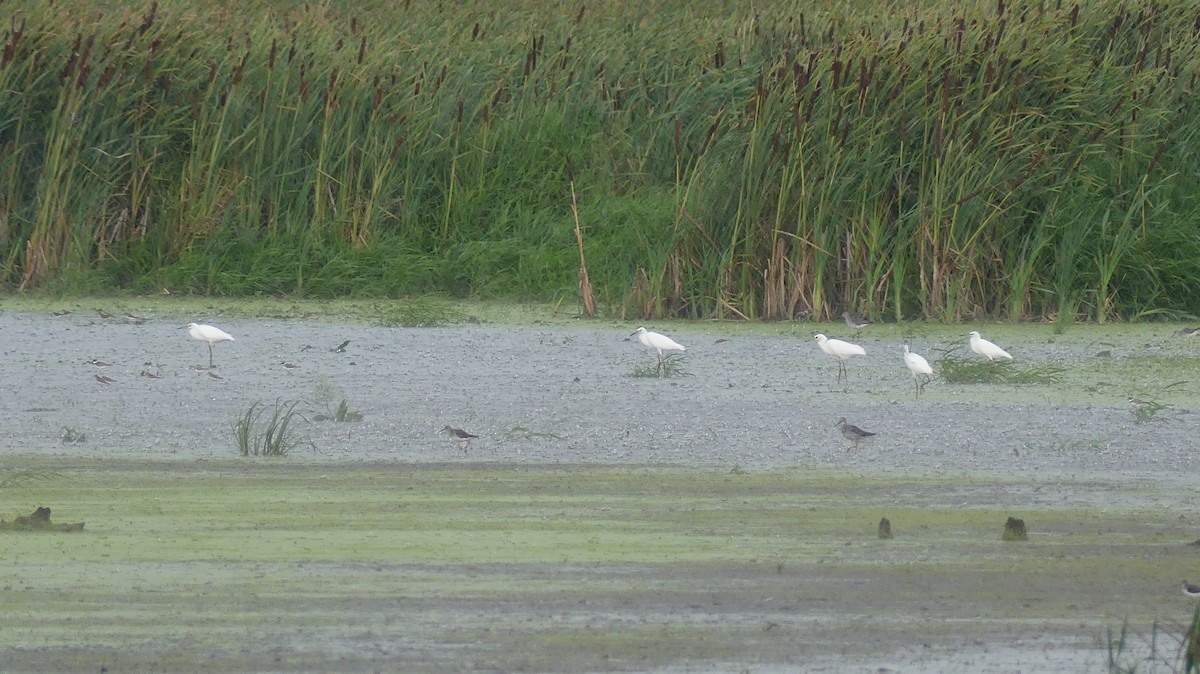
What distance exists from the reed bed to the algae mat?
4067mm

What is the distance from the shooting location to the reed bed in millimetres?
9617

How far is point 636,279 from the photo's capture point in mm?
9719

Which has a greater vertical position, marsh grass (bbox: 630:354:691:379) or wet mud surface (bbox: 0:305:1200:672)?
wet mud surface (bbox: 0:305:1200:672)

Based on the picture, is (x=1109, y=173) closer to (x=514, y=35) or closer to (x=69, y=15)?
(x=514, y=35)

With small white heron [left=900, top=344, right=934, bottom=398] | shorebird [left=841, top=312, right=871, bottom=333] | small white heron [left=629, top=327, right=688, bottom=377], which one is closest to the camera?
small white heron [left=900, top=344, right=934, bottom=398]

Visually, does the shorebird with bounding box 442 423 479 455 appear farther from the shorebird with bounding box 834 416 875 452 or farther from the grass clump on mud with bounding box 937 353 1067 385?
the grass clump on mud with bounding box 937 353 1067 385

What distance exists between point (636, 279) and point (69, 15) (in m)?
3.78

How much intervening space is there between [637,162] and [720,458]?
591 cm

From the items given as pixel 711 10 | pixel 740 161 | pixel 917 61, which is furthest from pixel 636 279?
pixel 711 10

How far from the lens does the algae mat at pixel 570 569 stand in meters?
3.60

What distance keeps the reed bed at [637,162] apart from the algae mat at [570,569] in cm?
407

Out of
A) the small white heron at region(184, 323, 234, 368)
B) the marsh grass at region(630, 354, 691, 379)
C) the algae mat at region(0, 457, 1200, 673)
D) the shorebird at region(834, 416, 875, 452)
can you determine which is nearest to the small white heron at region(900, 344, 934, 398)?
the marsh grass at region(630, 354, 691, 379)

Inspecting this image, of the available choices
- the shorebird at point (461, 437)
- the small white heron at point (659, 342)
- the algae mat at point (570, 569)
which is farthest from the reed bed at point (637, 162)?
the algae mat at point (570, 569)

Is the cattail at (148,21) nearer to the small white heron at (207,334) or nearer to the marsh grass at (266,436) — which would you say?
the small white heron at (207,334)
